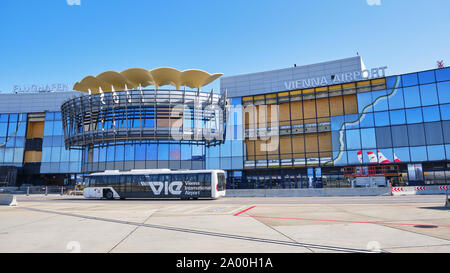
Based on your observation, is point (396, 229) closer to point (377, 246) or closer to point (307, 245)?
point (377, 246)

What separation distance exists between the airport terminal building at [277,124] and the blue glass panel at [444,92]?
0.12 metres

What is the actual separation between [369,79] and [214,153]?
91.4 feet

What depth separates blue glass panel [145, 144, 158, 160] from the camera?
47.2 m

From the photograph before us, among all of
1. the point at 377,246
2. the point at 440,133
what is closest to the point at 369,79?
the point at 440,133

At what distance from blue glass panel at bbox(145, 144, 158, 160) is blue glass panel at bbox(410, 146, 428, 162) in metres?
39.0

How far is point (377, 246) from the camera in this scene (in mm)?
7066

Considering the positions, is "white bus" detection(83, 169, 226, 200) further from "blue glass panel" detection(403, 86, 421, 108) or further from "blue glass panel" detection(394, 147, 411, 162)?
"blue glass panel" detection(403, 86, 421, 108)

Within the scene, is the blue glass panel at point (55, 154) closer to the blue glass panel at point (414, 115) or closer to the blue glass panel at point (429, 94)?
the blue glass panel at point (414, 115)

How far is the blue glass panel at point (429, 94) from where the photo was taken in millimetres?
41969

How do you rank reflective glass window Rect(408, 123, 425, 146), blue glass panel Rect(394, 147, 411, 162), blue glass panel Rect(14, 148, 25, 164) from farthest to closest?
blue glass panel Rect(14, 148, 25, 164) < blue glass panel Rect(394, 147, 411, 162) < reflective glass window Rect(408, 123, 425, 146)

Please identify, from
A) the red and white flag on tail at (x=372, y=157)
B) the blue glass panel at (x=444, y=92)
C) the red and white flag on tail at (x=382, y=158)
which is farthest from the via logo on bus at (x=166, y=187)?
the blue glass panel at (x=444, y=92)

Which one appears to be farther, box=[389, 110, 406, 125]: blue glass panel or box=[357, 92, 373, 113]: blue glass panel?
box=[357, 92, 373, 113]: blue glass panel

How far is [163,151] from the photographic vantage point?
47438 millimetres

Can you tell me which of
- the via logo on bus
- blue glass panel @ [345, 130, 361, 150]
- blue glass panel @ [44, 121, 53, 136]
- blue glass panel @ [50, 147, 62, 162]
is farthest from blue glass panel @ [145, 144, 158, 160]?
blue glass panel @ [345, 130, 361, 150]
